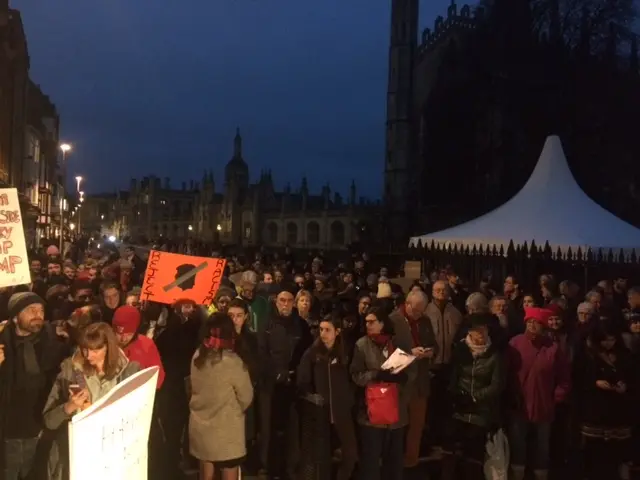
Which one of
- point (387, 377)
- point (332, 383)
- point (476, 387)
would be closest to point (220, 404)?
point (332, 383)

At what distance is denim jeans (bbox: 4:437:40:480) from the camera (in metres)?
4.81

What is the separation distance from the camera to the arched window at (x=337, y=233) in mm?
67875

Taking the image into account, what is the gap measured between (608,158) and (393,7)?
2655 centimetres

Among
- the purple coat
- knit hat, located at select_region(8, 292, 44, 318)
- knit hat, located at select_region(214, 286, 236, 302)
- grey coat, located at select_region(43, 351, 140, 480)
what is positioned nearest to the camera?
grey coat, located at select_region(43, 351, 140, 480)

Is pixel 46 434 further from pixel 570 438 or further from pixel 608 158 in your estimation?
pixel 608 158

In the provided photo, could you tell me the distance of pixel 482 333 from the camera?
5.52m

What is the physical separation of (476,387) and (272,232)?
73.4 metres

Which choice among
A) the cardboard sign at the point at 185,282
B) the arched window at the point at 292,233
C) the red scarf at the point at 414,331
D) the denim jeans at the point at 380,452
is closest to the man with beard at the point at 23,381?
the denim jeans at the point at 380,452

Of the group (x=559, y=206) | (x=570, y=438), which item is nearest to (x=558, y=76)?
(x=559, y=206)

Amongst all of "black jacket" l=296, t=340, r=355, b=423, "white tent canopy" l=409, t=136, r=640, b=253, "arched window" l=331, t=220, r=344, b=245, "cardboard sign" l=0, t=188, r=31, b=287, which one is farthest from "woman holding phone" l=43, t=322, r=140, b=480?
"arched window" l=331, t=220, r=344, b=245

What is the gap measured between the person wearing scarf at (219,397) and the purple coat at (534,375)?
235 centimetres

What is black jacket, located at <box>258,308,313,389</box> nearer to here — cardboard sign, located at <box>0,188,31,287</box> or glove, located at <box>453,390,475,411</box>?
glove, located at <box>453,390,475,411</box>

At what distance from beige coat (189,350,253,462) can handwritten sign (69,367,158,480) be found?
152 cm

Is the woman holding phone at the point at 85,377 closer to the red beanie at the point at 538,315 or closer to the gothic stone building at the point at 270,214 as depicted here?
the red beanie at the point at 538,315
